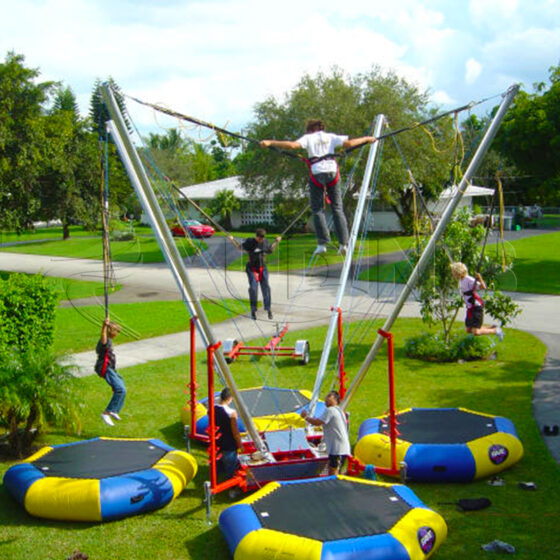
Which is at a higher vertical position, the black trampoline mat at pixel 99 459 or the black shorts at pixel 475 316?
the black shorts at pixel 475 316

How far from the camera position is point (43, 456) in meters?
9.17

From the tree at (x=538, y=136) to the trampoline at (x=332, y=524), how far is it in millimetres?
21404

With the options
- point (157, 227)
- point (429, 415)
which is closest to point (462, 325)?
point (429, 415)

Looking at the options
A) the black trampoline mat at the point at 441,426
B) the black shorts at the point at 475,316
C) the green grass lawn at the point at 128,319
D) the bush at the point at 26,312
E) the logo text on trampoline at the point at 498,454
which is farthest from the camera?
the green grass lawn at the point at 128,319

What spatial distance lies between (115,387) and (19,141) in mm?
21582

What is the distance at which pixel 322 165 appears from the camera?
31.5 ft

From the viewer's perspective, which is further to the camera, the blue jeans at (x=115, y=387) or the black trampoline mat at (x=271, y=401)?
the black trampoline mat at (x=271, y=401)

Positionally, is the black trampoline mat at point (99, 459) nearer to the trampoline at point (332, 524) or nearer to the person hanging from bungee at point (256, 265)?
the trampoline at point (332, 524)

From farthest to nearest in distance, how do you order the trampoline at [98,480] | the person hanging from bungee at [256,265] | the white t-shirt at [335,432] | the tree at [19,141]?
the tree at [19,141]
the person hanging from bungee at [256,265]
the white t-shirt at [335,432]
the trampoline at [98,480]

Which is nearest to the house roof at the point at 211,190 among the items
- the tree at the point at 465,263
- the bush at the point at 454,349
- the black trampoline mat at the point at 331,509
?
the bush at the point at 454,349

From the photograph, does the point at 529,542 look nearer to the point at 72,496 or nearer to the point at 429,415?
the point at 429,415

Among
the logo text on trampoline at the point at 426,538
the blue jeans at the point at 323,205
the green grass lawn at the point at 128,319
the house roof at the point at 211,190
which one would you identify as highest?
the house roof at the point at 211,190

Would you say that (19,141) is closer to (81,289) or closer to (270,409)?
(81,289)

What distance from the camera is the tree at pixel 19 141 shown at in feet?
92.9
